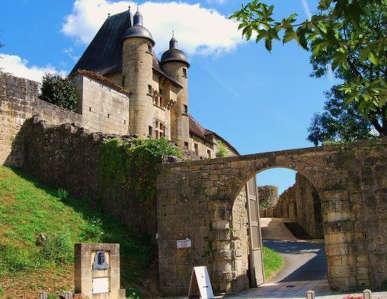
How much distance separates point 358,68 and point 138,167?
12.5 meters

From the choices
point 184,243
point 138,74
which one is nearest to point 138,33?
point 138,74

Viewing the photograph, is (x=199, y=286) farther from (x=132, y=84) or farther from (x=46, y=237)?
(x=132, y=84)

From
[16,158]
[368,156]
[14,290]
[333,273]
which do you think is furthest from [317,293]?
[16,158]

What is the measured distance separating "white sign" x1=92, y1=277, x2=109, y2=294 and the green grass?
777 cm

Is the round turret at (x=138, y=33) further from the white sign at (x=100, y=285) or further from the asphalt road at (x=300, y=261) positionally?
the white sign at (x=100, y=285)

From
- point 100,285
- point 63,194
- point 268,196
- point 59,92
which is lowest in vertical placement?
point 100,285

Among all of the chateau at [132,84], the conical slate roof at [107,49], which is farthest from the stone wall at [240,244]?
the conical slate roof at [107,49]

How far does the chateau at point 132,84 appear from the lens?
76.0 ft

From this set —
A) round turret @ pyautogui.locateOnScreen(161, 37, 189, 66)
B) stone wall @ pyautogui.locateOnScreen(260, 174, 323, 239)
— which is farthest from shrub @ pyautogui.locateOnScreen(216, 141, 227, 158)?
round turret @ pyautogui.locateOnScreen(161, 37, 189, 66)

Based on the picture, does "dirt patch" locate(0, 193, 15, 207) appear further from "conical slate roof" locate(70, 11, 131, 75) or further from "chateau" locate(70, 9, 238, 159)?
"conical slate roof" locate(70, 11, 131, 75)

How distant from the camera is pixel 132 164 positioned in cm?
1552

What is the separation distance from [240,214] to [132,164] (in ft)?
11.8

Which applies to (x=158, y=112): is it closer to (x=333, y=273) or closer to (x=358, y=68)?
(x=358, y=68)

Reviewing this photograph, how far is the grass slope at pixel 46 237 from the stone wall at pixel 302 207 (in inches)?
711
